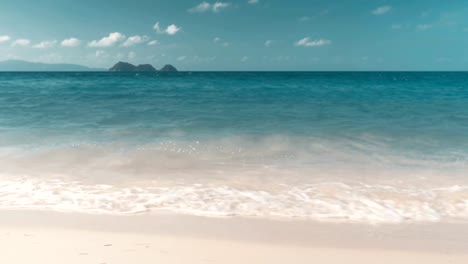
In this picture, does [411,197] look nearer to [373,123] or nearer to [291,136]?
[291,136]

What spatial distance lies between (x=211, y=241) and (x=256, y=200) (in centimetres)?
170

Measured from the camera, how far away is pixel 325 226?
16.7ft

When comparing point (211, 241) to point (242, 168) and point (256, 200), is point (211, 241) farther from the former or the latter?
point (242, 168)

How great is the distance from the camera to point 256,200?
6055 millimetres

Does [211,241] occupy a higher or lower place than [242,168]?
lower

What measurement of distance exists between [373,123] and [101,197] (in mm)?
12546

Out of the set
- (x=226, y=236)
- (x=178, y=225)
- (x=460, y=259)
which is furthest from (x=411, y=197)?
(x=178, y=225)

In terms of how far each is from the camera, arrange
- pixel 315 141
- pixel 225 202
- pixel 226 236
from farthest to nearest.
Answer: pixel 315 141
pixel 225 202
pixel 226 236

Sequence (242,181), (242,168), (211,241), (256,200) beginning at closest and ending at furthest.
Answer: (211,241)
(256,200)
(242,181)
(242,168)

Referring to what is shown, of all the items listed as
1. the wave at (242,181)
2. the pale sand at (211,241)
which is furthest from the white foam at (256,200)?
the pale sand at (211,241)

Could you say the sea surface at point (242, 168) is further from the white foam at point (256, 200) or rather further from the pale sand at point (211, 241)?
the pale sand at point (211, 241)

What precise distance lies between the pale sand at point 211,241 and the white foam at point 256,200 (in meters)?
0.32

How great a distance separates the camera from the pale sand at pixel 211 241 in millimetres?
4094

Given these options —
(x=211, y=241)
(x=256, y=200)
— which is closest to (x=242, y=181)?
(x=256, y=200)
